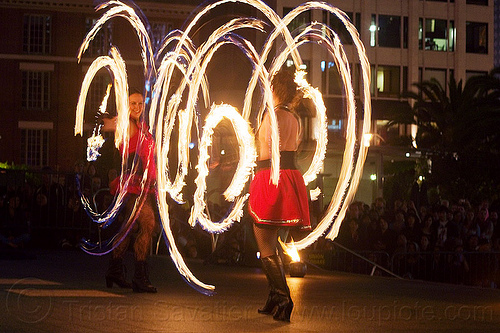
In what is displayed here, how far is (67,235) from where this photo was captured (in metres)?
17.9

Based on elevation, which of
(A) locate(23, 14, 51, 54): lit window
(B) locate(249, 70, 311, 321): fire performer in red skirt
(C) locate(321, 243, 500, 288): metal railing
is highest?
(A) locate(23, 14, 51, 54): lit window

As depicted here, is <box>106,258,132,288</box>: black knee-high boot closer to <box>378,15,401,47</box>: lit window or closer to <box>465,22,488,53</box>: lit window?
<box>378,15,401,47</box>: lit window

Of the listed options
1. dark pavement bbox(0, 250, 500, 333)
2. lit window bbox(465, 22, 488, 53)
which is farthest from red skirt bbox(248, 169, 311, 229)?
lit window bbox(465, 22, 488, 53)

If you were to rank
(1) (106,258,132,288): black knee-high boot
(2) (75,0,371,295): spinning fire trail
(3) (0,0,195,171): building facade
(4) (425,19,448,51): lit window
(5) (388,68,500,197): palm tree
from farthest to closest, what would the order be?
(4) (425,19,448,51): lit window < (3) (0,0,195,171): building facade < (5) (388,68,500,197): palm tree < (2) (75,0,371,295): spinning fire trail < (1) (106,258,132,288): black knee-high boot

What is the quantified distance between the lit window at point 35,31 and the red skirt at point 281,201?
1824 inches

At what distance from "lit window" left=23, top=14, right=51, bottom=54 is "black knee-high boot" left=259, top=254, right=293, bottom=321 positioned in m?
46.6

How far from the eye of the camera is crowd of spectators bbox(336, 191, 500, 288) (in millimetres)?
15727

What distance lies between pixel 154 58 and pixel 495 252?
8.01m

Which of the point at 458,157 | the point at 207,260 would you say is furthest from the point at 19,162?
the point at 207,260

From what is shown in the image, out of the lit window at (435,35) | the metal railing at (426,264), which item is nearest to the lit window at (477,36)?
the lit window at (435,35)

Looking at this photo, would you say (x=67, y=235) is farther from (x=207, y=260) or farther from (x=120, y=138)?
(x=120, y=138)

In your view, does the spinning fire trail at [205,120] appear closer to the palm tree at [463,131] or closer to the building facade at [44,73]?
the palm tree at [463,131]

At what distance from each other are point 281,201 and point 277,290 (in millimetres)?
746

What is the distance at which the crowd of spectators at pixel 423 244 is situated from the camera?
15.7 metres
